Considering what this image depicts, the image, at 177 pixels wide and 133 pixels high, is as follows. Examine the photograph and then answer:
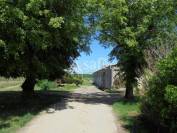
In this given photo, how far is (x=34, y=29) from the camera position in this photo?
19641 millimetres

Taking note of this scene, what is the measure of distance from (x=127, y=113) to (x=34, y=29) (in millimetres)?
6773

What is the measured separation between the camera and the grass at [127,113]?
709 inches

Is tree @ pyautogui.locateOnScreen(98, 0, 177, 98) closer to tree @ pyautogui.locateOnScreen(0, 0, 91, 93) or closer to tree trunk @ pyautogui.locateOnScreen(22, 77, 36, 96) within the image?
tree @ pyautogui.locateOnScreen(0, 0, 91, 93)

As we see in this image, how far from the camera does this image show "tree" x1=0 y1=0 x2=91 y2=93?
18594mm

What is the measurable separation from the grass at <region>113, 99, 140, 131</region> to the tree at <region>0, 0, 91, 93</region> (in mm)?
4892

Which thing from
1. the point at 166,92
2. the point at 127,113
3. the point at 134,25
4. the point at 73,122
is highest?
the point at 134,25

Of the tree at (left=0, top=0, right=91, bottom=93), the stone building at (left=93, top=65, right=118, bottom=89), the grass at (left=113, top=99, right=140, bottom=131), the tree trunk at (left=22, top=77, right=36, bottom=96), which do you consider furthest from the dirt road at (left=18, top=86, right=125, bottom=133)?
the stone building at (left=93, top=65, right=118, bottom=89)

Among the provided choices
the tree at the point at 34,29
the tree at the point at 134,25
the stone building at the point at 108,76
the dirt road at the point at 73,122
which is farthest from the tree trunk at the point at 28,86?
the stone building at the point at 108,76

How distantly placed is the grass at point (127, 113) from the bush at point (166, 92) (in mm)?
2589

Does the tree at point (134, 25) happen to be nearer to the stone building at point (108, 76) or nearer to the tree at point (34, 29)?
the tree at point (34, 29)

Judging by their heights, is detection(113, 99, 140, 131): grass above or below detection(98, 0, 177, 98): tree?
below

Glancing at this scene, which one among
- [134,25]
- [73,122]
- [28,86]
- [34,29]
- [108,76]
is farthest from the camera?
[108,76]

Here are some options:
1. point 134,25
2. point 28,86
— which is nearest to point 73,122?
point 28,86

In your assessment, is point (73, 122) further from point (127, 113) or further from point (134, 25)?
point (134, 25)
